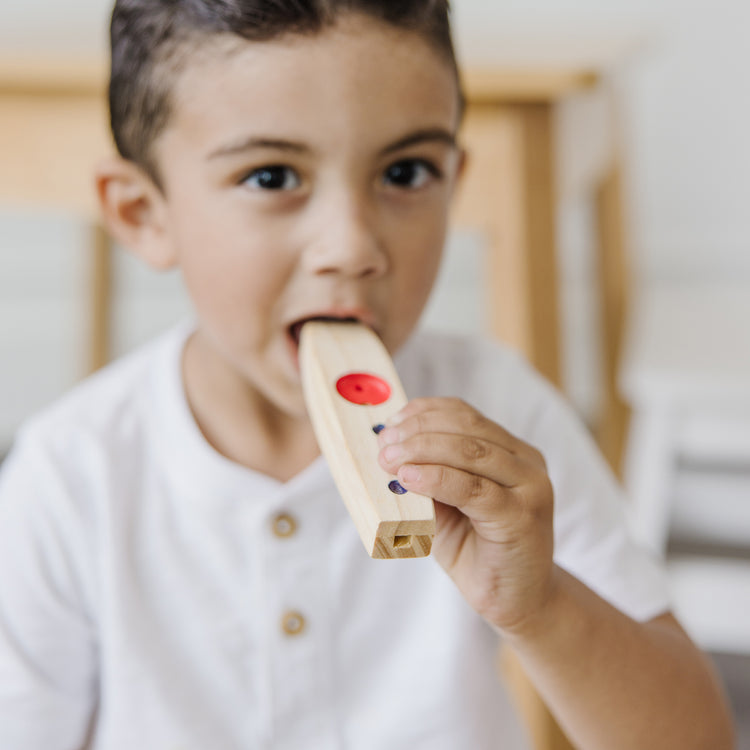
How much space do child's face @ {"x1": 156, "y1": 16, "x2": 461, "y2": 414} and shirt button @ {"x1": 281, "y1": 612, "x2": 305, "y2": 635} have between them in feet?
0.50

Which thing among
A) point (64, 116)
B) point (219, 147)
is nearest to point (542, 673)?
point (219, 147)

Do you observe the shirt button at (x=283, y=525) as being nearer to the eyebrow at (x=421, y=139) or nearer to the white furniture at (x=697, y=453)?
the eyebrow at (x=421, y=139)

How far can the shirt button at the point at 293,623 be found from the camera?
1.92 feet

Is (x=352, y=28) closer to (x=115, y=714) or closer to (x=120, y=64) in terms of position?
(x=120, y=64)

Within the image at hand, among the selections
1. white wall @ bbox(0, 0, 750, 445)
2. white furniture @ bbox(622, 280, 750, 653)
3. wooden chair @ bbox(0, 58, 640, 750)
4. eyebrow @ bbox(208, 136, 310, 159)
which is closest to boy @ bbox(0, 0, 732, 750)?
eyebrow @ bbox(208, 136, 310, 159)

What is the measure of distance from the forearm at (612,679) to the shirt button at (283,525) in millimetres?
187

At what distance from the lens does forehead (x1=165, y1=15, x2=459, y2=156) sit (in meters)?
0.47

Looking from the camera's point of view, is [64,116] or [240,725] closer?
[240,725]

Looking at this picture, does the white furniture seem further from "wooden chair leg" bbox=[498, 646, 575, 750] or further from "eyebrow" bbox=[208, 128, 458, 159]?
"eyebrow" bbox=[208, 128, 458, 159]

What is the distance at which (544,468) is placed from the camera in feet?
1.43

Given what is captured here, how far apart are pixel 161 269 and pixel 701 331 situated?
3.31 ft

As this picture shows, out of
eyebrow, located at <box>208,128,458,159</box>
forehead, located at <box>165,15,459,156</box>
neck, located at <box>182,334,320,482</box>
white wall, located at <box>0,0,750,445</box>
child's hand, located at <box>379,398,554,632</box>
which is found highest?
white wall, located at <box>0,0,750,445</box>

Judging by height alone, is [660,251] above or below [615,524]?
above

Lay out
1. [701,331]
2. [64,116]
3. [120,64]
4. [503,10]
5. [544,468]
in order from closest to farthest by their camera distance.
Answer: [544,468] → [120,64] → [64,116] → [701,331] → [503,10]
